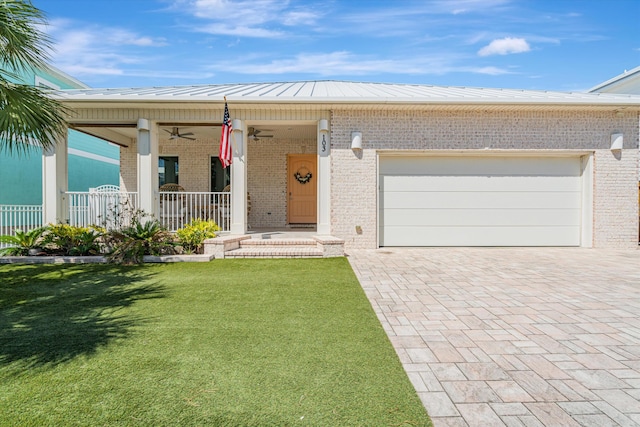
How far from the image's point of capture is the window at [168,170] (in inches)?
493

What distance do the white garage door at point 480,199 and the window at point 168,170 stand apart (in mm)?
7601

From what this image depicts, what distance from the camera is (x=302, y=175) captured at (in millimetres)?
12258

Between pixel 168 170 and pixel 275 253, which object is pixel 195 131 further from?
pixel 275 253

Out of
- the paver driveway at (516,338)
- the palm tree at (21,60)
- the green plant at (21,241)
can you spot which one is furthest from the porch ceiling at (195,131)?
the paver driveway at (516,338)

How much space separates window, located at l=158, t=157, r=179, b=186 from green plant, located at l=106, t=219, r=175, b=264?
5.27 meters

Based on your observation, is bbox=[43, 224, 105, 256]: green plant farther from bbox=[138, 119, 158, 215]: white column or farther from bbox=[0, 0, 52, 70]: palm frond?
bbox=[0, 0, 52, 70]: palm frond

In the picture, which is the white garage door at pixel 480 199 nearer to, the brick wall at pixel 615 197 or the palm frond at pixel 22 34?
the brick wall at pixel 615 197

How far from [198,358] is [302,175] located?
32.1 feet

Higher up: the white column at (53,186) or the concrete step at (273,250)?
the white column at (53,186)

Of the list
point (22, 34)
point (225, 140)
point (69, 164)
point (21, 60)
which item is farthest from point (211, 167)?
point (69, 164)

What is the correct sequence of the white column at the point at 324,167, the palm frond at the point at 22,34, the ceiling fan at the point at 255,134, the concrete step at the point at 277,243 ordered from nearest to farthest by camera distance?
the palm frond at the point at 22,34 < the concrete step at the point at 277,243 < the white column at the point at 324,167 < the ceiling fan at the point at 255,134

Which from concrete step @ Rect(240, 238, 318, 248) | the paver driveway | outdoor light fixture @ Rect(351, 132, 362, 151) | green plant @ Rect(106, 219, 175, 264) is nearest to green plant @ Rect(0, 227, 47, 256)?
green plant @ Rect(106, 219, 175, 264)

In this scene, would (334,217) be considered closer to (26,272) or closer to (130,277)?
(130,277)

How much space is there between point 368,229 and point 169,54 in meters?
7.22
